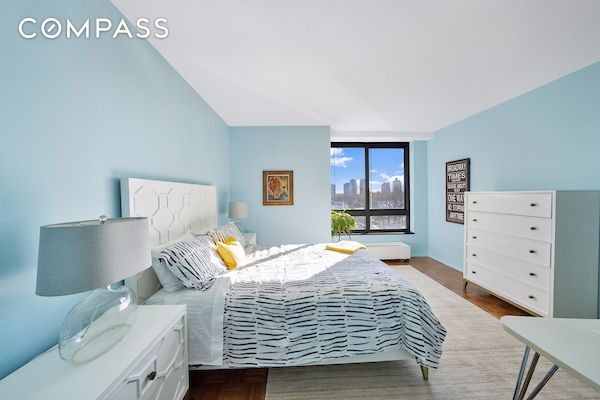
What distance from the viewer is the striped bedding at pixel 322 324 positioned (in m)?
1.64

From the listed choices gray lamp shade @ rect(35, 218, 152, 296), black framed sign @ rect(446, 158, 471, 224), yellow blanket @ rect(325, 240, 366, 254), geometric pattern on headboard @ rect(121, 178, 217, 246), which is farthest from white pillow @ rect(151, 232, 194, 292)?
black framed sign @ rect(446, 158, 471, 224)

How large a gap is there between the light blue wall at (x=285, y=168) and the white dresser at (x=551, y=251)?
2458 millimetres

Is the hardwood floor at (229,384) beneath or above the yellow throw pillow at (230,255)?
beneath

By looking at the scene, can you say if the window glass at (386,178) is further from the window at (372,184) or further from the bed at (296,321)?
the bed at (296,321)

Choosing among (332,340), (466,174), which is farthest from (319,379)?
(466,174)

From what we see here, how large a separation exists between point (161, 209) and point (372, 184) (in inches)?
168

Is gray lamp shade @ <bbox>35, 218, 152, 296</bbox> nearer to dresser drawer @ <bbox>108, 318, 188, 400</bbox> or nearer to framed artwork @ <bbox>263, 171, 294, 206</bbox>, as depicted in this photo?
dresser drawer @ <bbox>108, 318, 188, 400</bbox>

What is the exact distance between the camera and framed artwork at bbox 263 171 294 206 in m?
4.23

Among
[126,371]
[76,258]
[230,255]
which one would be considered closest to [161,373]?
[126,371]

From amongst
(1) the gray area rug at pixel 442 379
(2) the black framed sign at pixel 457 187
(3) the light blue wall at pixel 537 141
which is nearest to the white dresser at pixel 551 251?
(3) the light blue wall at pixel 537 141

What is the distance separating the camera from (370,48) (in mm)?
2014

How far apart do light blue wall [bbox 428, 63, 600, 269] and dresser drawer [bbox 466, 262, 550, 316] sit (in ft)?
3.56

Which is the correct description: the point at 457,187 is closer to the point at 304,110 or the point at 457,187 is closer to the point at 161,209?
the point at 304,110

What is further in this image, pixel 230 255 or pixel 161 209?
pixel 230 255
